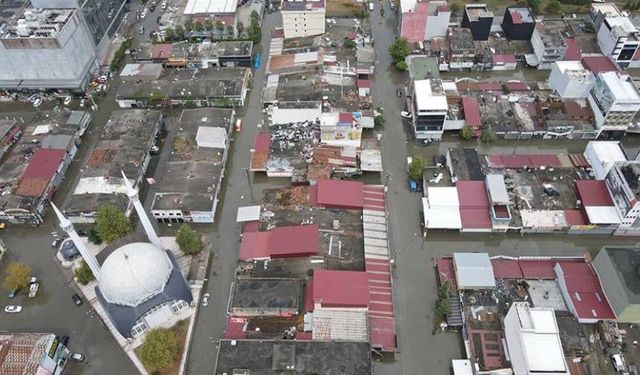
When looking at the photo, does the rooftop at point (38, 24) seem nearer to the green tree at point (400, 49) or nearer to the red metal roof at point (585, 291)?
the green tree at point (400, 49)

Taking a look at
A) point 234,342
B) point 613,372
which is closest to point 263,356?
point 234,342

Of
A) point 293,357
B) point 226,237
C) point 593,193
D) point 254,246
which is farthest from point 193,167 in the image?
point 593,193

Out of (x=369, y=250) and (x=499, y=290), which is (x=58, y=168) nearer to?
(x=369, y=250)

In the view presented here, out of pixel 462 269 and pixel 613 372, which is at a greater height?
Answer: pixel 462 269

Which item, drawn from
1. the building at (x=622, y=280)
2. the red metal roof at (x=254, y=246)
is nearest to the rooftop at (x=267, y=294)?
the red metal roof at (x=254, y=246)

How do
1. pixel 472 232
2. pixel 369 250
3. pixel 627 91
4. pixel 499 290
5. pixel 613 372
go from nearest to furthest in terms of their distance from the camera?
pixel 613 372 < pixel 499 290 < pixel 369 250 < pixel 472 232 < pixel 627 91

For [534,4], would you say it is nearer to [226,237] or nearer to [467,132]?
[467,132]

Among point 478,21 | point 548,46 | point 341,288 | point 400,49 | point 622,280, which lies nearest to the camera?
point 622,280

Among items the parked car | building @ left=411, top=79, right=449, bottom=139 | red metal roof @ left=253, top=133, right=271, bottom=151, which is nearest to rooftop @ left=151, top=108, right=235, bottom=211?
red metal roof @ left=253, top=133, right=271, bottom=151
